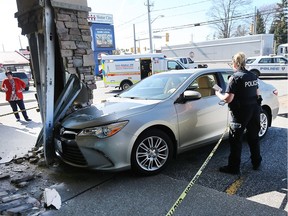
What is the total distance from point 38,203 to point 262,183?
2.87 m

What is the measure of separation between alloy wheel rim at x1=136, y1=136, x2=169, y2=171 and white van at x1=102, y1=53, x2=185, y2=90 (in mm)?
11988

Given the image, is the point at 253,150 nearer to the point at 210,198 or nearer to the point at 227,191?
the point at 227,191

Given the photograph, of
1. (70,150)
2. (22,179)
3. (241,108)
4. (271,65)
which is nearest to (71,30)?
(70,150)

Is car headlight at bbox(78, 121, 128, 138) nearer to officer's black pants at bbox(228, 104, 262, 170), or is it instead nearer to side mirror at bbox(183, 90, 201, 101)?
side mirror at bbox(183, 90, 201, 101)

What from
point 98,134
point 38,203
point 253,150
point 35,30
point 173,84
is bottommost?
point 38,203

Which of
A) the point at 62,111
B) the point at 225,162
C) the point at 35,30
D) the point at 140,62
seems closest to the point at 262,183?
the point at 225,162

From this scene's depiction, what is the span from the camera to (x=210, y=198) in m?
3.04

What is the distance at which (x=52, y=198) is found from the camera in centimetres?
320

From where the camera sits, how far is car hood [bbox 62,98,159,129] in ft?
11.4

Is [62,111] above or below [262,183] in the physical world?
above

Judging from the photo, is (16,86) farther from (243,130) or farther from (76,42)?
(243,130)

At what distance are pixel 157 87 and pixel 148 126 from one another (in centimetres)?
115

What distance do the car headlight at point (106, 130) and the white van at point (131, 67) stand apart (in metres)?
12.3

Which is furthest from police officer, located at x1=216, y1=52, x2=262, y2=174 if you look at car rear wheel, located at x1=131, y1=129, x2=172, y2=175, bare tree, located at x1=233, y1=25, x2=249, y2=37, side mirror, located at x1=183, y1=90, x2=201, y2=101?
bare tree, located at x1=233, y1=25, x2=249, y2=37
